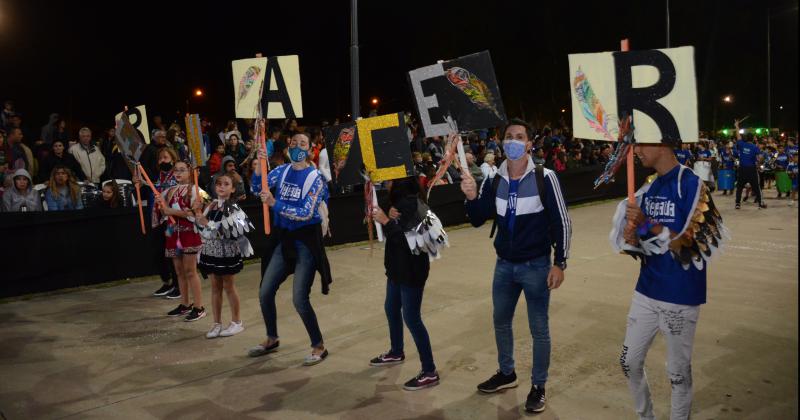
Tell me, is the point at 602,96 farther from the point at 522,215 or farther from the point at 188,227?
the point at 188,227

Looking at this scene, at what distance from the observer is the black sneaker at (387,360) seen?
18.1ft

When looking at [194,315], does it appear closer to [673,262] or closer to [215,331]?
[215,331]

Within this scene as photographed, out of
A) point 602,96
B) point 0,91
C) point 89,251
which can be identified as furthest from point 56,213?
point 0,91

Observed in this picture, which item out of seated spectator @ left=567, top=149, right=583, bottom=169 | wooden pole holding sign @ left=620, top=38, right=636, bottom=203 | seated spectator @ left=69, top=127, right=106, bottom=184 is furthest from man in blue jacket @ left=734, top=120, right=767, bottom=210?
seated spectator @ left=69, top=127, right=106, bottom=184

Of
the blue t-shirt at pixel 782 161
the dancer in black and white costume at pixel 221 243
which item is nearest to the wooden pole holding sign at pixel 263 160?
the dancer in black and white costume at pixel 221 243

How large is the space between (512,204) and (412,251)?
901 mm

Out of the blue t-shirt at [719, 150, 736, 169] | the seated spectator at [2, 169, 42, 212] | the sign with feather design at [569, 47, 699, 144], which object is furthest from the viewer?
the blue t-shirt at [719, 150, 736, 169]

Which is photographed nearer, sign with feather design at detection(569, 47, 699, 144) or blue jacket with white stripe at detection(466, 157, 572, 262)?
sign with feather design at detection(569, 47, 699, 144)

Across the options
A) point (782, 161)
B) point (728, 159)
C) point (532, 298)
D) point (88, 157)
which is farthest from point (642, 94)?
point (728, 159)

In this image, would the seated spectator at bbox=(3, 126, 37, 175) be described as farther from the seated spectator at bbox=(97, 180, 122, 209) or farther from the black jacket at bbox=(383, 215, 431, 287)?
the black jacket at bbox=(383, 215, 431, 287)

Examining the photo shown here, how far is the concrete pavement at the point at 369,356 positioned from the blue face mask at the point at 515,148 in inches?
69.9

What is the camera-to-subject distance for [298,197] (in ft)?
18.4

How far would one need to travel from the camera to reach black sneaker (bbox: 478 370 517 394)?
188 inches

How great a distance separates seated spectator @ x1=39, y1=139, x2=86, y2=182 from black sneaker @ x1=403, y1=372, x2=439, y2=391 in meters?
8.73
